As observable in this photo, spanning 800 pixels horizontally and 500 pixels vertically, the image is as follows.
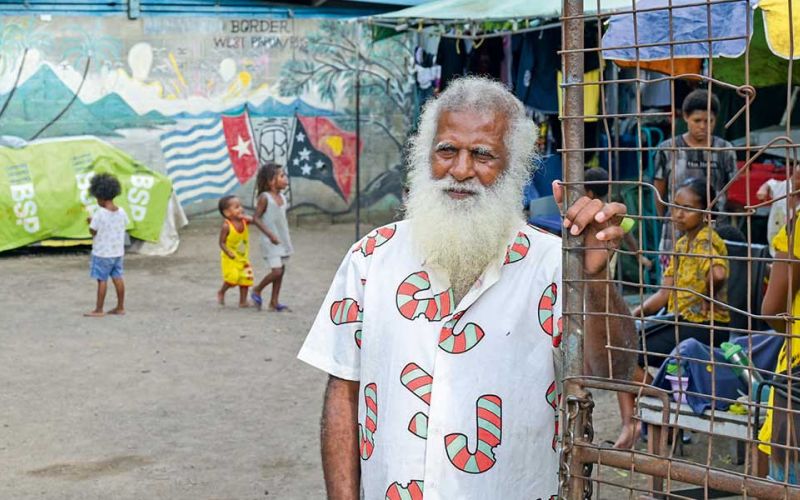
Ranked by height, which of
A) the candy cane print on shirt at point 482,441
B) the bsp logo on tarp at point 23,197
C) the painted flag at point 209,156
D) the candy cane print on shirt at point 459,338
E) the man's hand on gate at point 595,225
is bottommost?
→ the candy cane print on shirt at point 482,441

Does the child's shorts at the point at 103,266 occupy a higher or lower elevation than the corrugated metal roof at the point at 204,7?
lower

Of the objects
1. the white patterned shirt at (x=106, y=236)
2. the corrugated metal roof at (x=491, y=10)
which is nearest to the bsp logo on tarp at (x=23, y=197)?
the white patterned shirt at (x=106, y=236)

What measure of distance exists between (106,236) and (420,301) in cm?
646

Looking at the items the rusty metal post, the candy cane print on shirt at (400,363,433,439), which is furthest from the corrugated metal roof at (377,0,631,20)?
the rusty metal post

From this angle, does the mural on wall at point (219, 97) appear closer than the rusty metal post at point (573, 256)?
No

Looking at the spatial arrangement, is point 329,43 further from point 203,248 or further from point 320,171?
point 203,248

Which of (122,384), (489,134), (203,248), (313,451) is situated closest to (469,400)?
(489,134)

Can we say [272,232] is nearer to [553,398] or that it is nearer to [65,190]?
[65,190]

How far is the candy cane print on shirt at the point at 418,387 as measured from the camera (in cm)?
230

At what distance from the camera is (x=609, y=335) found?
2088 mm

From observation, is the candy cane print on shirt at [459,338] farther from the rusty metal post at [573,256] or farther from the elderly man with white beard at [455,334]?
the rusty metal post at [573,256]

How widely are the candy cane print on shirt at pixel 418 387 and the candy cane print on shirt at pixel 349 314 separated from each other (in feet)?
0.53

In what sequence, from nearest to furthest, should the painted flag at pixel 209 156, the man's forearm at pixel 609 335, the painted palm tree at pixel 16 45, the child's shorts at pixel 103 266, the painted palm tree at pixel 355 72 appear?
1. the man's forearm at pixel 609 335
2. the child's shorts at pixel 103 266
3. the painted palm tree at pixel 16 45
4. the painted flag at pixel 209 156
5. the painted palm tree at pixel 355 72

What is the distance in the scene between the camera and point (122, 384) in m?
6.57
